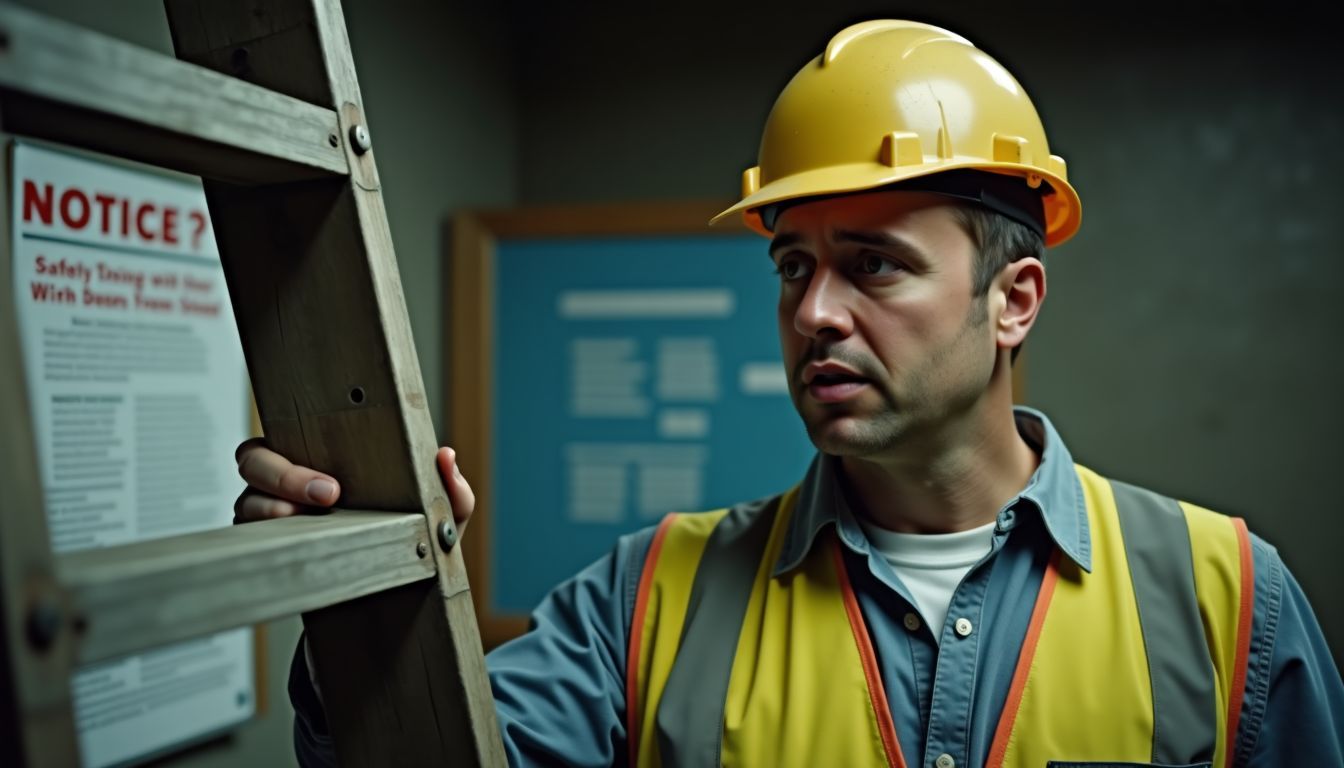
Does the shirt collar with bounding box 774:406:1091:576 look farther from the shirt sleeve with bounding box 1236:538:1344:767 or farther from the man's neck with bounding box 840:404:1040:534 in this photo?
the shirt sleeve with bounding box 1236:538:1344:767

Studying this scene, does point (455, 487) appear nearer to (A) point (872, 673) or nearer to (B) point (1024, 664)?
(A) point (872, 673)

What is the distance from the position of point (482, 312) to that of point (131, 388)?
1103mm

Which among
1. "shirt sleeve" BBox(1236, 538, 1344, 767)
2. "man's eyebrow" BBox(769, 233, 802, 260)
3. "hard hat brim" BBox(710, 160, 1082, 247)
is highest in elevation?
"hard hat brim" BBox(710, 160, 1082, 247)

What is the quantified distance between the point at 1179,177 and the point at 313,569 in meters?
2.32

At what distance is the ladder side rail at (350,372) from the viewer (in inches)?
33.1

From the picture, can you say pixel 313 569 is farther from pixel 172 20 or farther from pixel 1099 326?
pixel 1099 326

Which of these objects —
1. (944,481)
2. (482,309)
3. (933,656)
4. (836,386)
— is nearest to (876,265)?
(836,386)

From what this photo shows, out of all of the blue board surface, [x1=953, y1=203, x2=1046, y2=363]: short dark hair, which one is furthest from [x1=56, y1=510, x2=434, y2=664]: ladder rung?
the blue board surface

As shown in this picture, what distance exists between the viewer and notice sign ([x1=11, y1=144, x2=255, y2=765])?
4.50 ft

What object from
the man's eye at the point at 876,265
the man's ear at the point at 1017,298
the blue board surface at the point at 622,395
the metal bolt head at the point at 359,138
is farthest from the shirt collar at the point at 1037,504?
the blue board surface at the point at 622,395

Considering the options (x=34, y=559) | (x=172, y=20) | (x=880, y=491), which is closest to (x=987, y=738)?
(x=880, y=491)

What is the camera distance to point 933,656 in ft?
3.81

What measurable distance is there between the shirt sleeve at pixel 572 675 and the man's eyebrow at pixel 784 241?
39cm

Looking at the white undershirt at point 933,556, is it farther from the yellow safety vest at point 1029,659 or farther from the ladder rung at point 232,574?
the ladder rung at point 232,574
